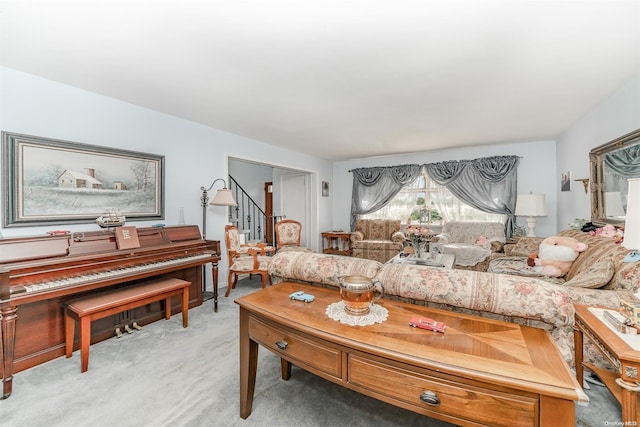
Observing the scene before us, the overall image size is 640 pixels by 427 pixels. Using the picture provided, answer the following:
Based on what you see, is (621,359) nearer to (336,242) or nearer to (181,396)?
(181,396)

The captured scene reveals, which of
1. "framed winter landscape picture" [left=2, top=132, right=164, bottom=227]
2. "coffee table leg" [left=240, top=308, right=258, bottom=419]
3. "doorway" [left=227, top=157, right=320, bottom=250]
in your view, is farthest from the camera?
"doorway" [left=227, top=157, right=320, bottom=250]

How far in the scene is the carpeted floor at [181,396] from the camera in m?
1.53

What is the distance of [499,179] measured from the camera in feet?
16.6

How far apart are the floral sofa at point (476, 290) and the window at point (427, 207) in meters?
3.75

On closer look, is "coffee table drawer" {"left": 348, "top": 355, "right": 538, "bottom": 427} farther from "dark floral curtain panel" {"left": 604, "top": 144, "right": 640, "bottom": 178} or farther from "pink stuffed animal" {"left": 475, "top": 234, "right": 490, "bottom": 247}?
"pink stuffed animal" {"left": 475, "top": 234, "right": 490, "bottom": 247}

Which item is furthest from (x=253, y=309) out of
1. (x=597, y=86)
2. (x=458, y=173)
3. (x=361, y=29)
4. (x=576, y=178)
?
(x=458, y=173)

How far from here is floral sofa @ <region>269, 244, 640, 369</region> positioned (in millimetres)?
1161

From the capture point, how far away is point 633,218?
3.86 ft

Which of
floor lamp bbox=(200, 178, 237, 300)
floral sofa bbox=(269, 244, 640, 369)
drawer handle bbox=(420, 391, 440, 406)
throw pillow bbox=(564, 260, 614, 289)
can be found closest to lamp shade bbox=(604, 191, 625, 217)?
throw pillow bbox=(564, 260, 614, 289)

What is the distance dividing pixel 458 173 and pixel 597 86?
2.84 meters

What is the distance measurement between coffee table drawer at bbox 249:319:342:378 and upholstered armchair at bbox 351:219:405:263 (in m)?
4.32

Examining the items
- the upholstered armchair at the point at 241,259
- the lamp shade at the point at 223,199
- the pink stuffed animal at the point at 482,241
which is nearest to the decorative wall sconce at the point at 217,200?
the lamp shade at the point at 223,199

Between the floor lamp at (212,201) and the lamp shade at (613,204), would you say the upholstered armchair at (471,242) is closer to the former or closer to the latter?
the lamp shade at (613,204)

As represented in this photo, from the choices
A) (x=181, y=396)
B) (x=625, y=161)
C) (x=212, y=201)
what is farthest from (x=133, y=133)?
(x=625, y=161)
